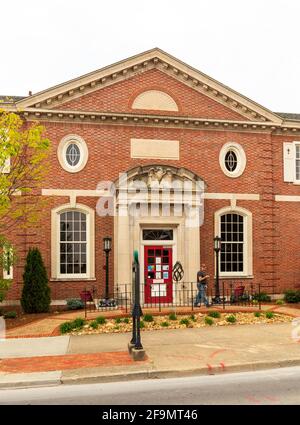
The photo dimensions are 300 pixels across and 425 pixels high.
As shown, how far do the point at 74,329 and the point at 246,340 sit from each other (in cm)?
519

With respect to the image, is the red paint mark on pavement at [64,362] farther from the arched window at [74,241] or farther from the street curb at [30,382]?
the arched window at [74,241]

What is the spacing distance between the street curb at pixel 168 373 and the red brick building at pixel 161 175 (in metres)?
9.63

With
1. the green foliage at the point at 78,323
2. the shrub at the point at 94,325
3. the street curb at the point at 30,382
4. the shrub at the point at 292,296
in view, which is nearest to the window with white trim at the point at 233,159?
the shrub at the point at 292,296

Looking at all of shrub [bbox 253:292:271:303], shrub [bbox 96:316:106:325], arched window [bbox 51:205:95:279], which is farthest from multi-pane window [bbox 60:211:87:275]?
shrub [bbox 253:292:271:303]

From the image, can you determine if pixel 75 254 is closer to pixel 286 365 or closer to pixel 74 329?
pixel 74 329

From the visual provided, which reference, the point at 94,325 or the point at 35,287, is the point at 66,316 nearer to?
the point at 35,287

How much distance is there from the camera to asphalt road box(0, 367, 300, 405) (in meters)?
8.08

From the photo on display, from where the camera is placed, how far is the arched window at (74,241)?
20438mm

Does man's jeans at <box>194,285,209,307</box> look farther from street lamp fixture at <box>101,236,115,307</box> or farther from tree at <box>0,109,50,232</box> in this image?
tree at <box>0,109,50,232</box>

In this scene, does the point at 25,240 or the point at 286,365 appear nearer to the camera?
the point at 286,365

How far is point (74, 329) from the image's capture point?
1527 centimetres

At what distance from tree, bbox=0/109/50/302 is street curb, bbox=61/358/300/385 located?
810 cm

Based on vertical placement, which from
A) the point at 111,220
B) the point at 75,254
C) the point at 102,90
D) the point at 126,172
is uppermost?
the point at 102,90
